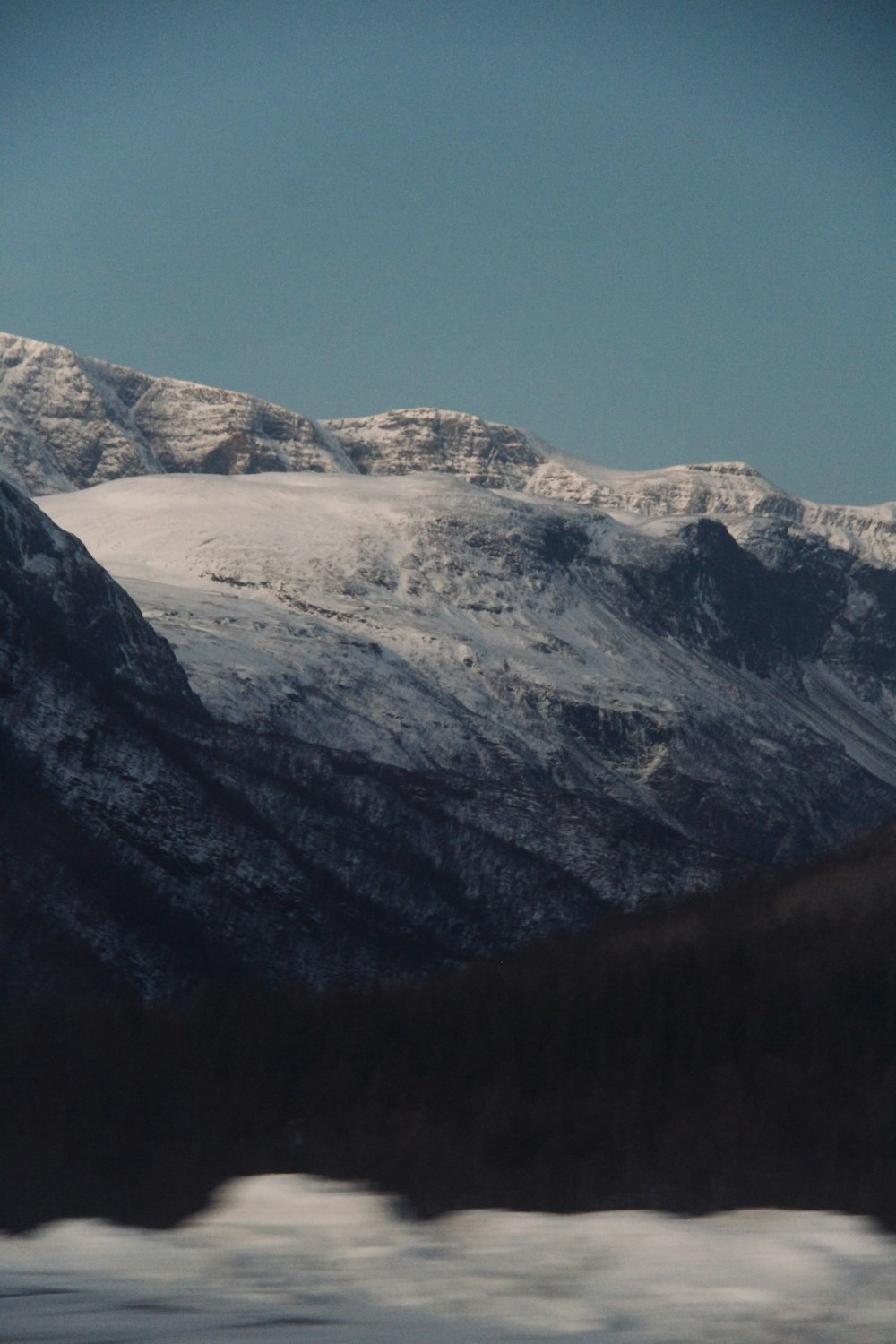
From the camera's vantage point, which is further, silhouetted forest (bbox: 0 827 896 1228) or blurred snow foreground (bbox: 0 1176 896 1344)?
silhouetted forest (bbox: 0 827 896 1228)

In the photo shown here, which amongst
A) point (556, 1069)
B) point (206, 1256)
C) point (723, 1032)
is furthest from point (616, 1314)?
point (723, 1032)

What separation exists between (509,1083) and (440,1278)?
7362cm

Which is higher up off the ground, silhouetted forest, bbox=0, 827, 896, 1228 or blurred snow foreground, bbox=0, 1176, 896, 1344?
silhouetted forest, bbox=0, 827, 896, 1228

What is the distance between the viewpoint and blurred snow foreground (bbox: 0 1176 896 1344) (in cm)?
3069

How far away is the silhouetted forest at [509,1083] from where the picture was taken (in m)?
58.4

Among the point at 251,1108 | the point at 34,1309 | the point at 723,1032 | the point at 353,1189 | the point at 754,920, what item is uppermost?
the point at 754,920

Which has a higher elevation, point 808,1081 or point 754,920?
point 754,920

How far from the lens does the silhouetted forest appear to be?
192 ft

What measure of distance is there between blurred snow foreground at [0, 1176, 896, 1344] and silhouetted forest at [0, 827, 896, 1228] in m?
2.58

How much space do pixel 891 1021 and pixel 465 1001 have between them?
33605mm

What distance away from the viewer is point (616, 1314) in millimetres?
31484

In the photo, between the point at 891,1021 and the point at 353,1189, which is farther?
the point at 891,1021

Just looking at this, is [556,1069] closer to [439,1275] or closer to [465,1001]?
[465,1001]

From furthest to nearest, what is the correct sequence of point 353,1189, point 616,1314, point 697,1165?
point 697,1165 < point 353,1189 < point 616,1314
